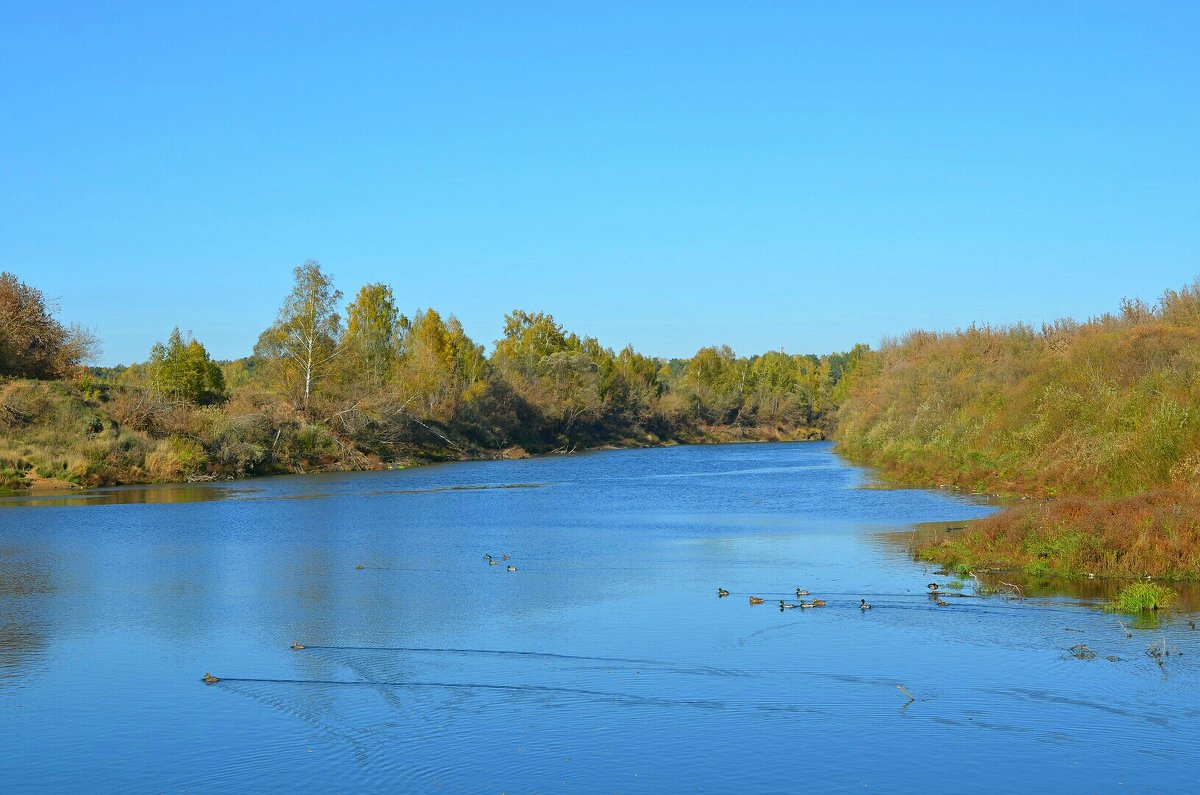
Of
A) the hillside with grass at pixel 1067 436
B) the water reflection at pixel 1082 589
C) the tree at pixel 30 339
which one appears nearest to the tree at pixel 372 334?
the tree at pixel 30 339

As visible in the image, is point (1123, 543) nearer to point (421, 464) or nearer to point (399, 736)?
point (399, 736)

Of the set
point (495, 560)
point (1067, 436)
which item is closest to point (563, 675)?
point (495, 560)

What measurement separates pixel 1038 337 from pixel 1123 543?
115ft

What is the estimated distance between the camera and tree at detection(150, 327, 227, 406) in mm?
71938

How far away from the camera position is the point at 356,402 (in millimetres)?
69125

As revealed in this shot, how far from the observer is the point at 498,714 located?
1242 centimetres

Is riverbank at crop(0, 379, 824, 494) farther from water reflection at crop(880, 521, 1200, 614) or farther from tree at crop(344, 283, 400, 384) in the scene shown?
water reflection at crop(880, 521, 1200, 614)

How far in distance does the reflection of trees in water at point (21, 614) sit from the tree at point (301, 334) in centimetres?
4571

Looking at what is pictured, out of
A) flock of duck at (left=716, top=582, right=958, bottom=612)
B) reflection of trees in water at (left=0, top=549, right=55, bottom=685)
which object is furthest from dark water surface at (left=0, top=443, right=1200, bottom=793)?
flock of duck at (left=716, top=582, right=958, bottom=612)

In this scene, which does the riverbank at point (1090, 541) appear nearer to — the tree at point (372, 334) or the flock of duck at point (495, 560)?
the flock of duck at point (495, 560)

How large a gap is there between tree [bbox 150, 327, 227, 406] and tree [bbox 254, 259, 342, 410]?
4716 millimetres

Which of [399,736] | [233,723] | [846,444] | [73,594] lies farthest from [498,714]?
[846,444]

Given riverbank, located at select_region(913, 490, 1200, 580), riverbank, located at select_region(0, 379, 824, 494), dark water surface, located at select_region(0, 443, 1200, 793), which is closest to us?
→ dark water surface, located at select_region(0, 443, 1200, 793)

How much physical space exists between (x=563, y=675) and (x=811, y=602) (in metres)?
5.95
